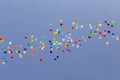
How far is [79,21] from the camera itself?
2.84 m

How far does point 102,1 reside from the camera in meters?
2.92

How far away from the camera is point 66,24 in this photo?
2.83 meters

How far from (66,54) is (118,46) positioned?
594 mm

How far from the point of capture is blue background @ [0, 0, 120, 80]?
2.73m

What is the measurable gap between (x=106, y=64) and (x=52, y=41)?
660 mm

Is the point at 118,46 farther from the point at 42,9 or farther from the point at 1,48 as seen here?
the point at 1,48

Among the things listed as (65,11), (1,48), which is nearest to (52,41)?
(65,11)

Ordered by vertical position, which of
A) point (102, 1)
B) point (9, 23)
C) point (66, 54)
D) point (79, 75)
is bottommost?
point (79, 75)

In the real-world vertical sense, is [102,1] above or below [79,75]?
above

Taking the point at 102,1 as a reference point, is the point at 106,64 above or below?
below

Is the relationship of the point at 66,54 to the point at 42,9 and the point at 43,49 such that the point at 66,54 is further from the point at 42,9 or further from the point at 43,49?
the point at 42,9

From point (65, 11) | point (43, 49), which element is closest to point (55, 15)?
point (65, 11)

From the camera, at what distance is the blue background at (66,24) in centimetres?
273

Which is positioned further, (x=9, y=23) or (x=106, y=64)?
(x=106, y=64)
